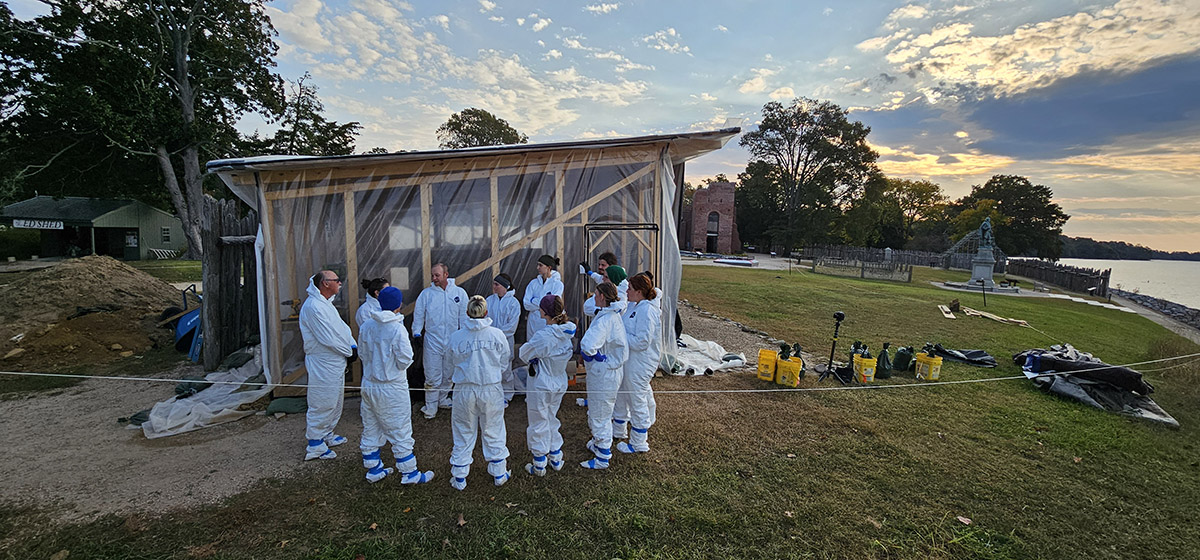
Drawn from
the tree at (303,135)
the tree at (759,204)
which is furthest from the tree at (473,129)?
the tree at (759,204)

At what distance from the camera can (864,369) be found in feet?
21.6

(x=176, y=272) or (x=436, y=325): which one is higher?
(x=436, y=325)

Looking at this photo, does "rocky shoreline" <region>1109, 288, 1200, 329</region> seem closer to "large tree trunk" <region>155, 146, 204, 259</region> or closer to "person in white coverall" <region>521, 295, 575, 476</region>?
"person in white coverall" <region>521, 295, 575, 476</region>

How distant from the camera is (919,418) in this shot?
18.0 feet

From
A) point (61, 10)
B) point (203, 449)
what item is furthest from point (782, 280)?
point (61, 10)

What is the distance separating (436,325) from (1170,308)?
33207mm

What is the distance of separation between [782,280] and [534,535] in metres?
19.4

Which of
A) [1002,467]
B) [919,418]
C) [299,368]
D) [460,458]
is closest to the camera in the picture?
[460,458]

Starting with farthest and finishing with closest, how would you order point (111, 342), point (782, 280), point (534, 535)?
point (782, 280) < point (111, 342) < point (534, 535)

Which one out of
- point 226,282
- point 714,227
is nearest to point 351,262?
point 226,282

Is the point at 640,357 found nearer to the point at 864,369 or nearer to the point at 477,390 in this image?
the point at 477,390

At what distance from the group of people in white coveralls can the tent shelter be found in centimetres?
160

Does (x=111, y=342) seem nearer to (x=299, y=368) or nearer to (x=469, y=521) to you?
→ (x=299, y=368)

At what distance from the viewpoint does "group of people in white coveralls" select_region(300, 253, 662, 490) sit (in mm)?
3668
